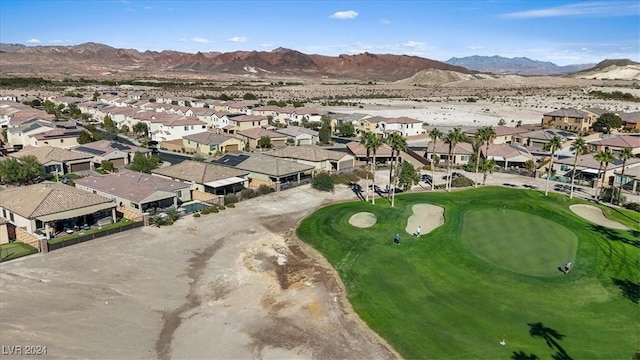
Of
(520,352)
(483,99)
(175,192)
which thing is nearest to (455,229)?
(520,352)

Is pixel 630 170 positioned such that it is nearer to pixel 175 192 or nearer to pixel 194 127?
pixel 175 192

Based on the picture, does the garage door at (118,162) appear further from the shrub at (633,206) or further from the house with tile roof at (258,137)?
the shrub at (633,206)

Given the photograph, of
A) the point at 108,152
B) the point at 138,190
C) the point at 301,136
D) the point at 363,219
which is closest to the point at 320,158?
the point at 363,219

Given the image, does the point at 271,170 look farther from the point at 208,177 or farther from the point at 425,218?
the point at 425,218

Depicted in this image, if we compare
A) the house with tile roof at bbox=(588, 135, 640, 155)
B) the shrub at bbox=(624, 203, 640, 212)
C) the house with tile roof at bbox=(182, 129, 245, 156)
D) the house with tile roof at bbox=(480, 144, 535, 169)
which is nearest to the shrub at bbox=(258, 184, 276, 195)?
the house with tile roof at bbox=(182, 129, 245, 156)

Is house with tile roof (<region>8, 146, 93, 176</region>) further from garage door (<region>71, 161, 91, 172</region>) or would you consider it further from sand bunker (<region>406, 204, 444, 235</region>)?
sand bunker (<region>406, 204, 444, 235</region>)
